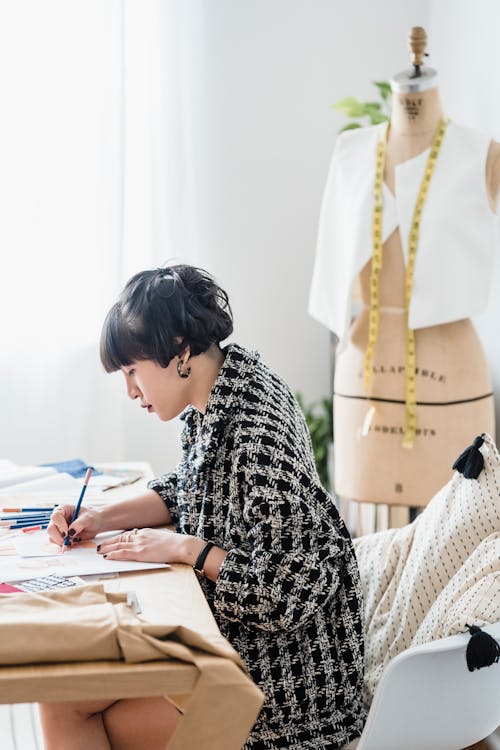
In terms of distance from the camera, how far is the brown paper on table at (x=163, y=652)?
920 mm

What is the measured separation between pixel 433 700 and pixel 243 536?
36cm

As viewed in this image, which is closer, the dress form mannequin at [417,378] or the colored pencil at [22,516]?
the colored pencil at [22,516]

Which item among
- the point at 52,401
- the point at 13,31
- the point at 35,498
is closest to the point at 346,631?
the point at 35,498

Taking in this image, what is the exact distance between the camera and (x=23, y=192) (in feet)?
10.4

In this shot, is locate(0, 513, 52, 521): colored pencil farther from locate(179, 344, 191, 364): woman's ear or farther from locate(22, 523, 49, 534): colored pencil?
locate(179, 344, 191, 364): woman's ear

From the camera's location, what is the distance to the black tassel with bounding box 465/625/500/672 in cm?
121

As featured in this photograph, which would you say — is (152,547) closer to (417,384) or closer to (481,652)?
(481,652)

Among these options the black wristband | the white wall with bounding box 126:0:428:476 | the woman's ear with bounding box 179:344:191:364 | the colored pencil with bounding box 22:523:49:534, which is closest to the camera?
the black wristband

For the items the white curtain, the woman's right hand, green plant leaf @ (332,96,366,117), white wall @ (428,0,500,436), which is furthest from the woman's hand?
the white curtain

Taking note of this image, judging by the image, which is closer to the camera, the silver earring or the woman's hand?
the woman's hand

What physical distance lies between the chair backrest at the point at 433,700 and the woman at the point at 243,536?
98 millimetres

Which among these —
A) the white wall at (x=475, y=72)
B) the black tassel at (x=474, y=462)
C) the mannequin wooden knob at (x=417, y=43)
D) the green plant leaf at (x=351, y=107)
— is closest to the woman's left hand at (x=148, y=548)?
the black tassel at (x=474, y=462)

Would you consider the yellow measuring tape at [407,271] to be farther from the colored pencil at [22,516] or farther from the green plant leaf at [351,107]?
the colored pencil at [22,516]

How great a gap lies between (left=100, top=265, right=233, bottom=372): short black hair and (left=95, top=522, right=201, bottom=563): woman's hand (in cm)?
27
